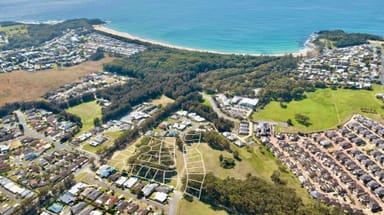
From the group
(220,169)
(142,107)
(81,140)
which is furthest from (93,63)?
(220,169)

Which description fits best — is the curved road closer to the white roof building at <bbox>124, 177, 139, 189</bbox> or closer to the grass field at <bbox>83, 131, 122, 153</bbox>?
the grass field at <bbox>83, 131, 122, 153</bbox>

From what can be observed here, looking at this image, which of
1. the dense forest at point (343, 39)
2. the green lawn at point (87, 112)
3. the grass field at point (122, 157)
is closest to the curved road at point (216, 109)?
the grass field at point (122, 157)

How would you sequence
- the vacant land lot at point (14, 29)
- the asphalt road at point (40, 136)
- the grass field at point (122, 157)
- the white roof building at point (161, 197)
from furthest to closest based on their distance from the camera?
the vacant land lot at point (14, 29), the asphalt road at point (40, 136), the grass field at point (122, 157), the white roof building at point (161, 197)

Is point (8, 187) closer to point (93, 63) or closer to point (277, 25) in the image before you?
point (93, 63)

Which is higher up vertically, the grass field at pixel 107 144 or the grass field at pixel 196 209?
the grass field at pixel 107 144

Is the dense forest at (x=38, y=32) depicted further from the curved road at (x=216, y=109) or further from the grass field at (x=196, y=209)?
the grass field at (x=196, y=209)

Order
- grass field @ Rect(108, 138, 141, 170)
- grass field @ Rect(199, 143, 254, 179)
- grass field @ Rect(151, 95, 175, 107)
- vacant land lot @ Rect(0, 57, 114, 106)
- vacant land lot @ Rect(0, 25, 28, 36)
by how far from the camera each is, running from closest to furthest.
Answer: grass field @ Rect(199, 143, 254, 179) → grass field @ Rect(108, 138, 141, 170) → grass field @ Rect(151, 95, 175, 107) → vacant land lot @ Rect(0, 57, 114, 106) → vacant land lot @ Rect(0, 25, 28, 36)

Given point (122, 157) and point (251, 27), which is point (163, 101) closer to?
point (122, 157)

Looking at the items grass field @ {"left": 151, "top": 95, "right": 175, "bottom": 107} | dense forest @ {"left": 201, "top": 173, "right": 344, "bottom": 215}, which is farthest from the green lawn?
dense forest @ {"left": 201, "top": 173, "right": 344, "bottom": 215}
